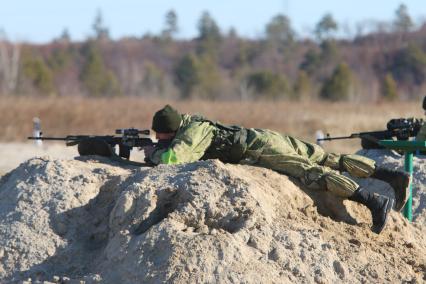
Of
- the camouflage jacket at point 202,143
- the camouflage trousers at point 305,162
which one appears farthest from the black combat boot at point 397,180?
the camouflage jacket at point 202,143

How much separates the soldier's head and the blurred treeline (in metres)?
36.2

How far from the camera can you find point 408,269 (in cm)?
640

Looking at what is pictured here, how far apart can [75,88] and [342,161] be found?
169 ft

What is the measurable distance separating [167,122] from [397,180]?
6.07 feet

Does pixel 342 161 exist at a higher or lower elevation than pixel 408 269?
higher

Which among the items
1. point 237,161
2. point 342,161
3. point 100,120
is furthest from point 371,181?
point 100,120

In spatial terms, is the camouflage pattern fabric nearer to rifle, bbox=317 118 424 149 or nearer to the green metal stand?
rifle, bbox=317 118 424 149

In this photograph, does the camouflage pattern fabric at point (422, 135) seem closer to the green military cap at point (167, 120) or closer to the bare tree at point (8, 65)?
the green military cap at point (167, 120)

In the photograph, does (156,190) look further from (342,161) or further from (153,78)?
(153,78)

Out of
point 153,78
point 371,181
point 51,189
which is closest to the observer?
point 51,189

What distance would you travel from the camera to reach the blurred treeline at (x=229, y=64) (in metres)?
53.4

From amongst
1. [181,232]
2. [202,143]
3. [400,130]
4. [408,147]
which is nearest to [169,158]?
[202,143]

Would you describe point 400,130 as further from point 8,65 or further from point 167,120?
point 8,65

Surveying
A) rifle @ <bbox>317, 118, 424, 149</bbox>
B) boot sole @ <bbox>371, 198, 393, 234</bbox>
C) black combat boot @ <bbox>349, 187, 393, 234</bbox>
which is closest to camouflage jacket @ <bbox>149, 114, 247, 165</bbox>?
black combat boot @ <bbox>349, 187, 393, 234</bbox>
